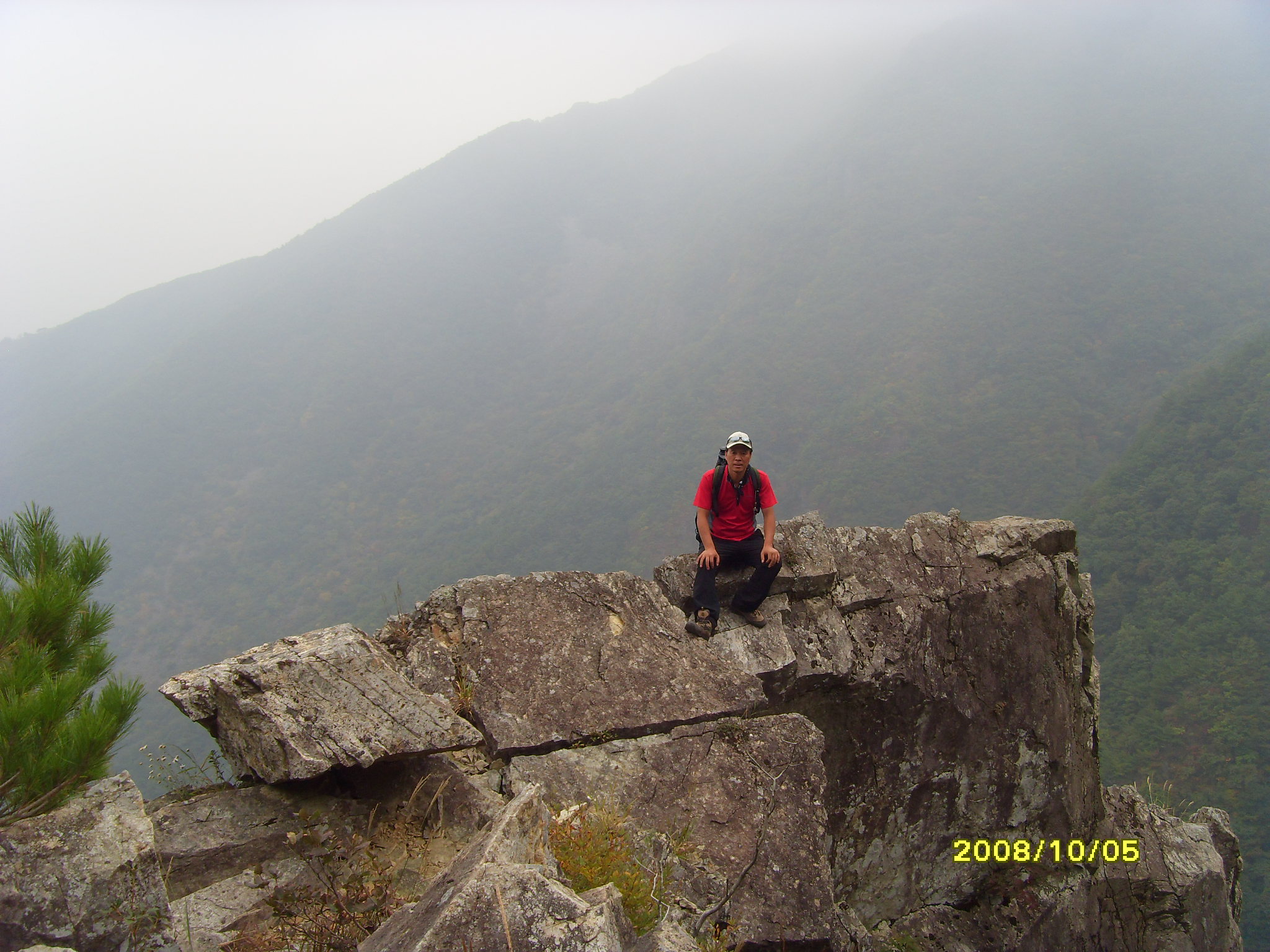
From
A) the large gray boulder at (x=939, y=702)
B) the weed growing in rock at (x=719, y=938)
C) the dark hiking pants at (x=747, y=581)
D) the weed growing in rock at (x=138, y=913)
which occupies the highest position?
the weed growing in rock at (x=138, y=913)

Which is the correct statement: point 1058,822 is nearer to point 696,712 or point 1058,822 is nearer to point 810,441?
point 696,712

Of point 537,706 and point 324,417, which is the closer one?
point 537,706

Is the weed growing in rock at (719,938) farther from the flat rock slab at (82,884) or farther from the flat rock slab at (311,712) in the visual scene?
the flat rock slab at (82,884)

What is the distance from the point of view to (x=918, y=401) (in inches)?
3410

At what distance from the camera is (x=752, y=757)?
5.11 meters


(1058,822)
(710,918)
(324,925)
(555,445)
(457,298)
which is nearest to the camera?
(324,925)

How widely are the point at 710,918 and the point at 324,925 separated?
2004 millimetres

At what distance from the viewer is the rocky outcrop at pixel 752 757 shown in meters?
4.05

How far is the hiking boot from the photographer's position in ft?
20.2

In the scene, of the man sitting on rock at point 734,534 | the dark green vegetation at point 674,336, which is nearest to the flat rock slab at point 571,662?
the man sitting on rock at point 734,534

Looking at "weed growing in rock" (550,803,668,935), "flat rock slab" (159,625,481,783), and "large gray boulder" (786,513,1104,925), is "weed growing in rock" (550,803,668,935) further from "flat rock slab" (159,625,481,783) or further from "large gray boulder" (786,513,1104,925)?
"large gray boulder" (786,513,1104,925)

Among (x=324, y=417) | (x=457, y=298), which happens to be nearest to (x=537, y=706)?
(x=324, y=417)
